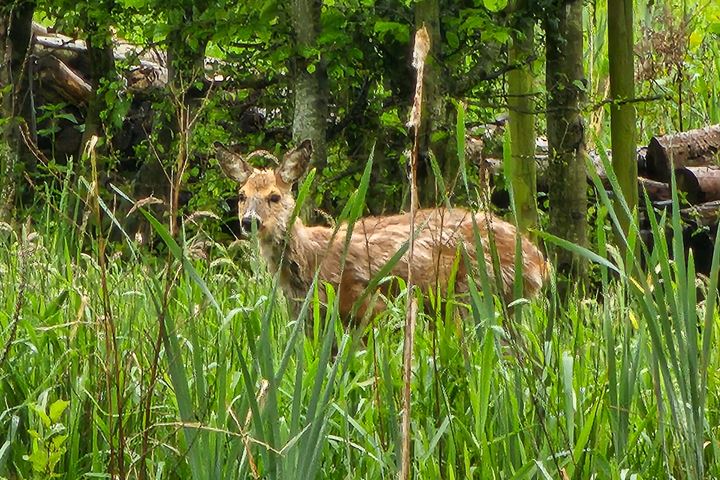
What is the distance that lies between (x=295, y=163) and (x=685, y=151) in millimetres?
3932

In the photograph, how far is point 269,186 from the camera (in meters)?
7.93

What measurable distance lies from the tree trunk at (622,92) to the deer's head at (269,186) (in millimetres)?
2127

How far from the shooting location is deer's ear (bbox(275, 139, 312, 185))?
7754 mm

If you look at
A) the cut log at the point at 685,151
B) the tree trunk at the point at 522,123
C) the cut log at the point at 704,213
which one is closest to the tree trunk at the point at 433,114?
the tree trunk at the point at 522,123

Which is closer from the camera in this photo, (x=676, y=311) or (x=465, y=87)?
(x=676, y=311)

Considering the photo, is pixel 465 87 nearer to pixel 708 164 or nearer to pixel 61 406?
pixel 708 164

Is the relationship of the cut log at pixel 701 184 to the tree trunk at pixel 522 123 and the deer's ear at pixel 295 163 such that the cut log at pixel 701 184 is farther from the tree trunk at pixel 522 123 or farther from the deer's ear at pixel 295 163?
the deer's ear at pixel 295 163

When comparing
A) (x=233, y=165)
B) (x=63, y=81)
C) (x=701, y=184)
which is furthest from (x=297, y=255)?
(x=63, y=81)

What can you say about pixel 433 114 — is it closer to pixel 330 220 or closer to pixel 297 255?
pixel 297 255

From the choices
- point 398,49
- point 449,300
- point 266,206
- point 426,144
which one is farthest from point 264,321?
point 398,49

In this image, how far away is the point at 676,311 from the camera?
271cm

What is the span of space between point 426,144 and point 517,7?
3.55 feet

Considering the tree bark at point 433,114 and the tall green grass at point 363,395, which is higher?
the tree bark at point 433,114

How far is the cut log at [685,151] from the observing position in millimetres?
10242
